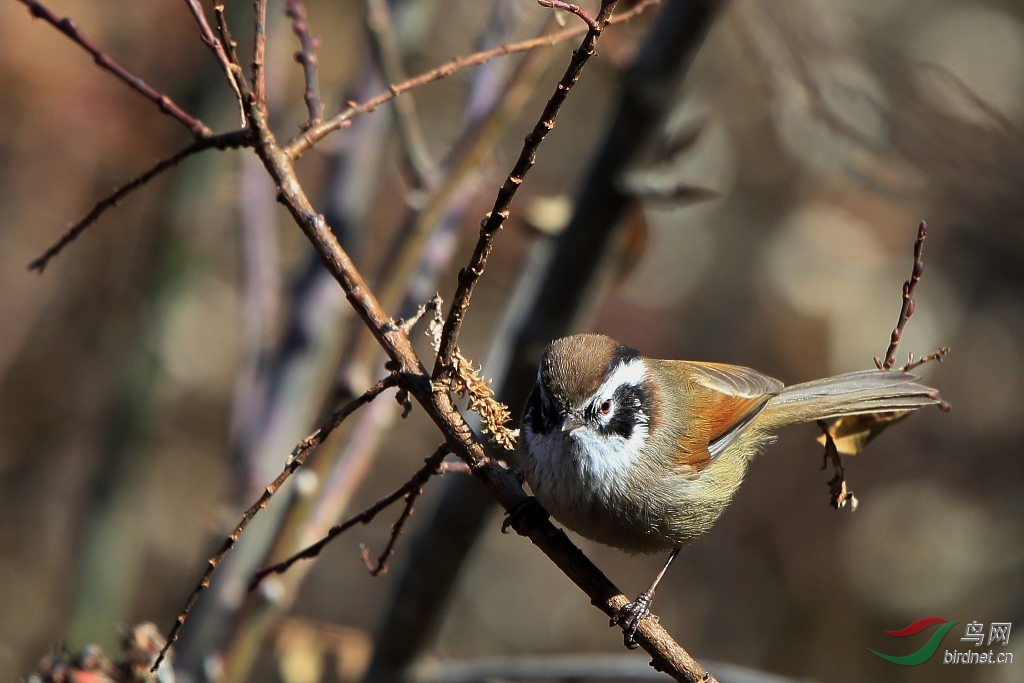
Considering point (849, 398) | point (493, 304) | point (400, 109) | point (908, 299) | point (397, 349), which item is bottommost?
point (397, 349)

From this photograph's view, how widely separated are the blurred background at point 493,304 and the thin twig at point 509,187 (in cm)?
167

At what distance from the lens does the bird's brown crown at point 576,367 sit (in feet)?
10.4

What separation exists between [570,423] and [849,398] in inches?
45.3

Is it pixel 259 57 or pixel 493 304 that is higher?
pixel 493 304

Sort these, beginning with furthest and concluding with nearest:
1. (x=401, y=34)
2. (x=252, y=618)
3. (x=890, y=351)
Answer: (x=401, y=34)
(x=252, y=618)
(x=890, y=351)

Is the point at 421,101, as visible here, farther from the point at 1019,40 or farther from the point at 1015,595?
the point at 1015,595

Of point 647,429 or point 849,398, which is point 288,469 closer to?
point 647,429

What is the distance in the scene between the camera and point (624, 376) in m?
3.43

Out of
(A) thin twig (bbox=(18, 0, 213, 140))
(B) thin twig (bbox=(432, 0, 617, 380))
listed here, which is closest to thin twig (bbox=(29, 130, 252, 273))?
(A) thin twig (bbox=(18, 0, 213, 140))

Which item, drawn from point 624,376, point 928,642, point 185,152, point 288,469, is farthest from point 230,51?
point 928,642

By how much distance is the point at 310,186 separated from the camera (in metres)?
8.19

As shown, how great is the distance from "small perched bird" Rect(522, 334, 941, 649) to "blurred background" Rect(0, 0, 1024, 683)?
0.54 metres

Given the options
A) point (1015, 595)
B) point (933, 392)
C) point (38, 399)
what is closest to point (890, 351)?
point (933, 392)

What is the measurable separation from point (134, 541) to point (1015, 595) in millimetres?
7316
